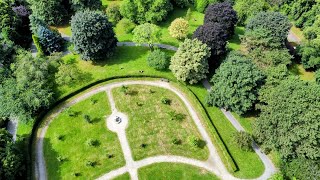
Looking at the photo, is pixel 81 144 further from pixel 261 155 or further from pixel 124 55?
pixel 261 155

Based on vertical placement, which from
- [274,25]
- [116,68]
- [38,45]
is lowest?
[274,25]

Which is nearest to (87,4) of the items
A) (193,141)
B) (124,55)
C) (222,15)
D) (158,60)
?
(124,55)

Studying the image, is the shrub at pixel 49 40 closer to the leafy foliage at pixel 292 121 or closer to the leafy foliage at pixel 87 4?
the leafy foliage at pixel 87 4

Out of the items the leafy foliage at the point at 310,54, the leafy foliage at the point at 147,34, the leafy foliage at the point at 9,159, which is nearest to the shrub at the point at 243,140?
the leafy foliage at the point at 310,54

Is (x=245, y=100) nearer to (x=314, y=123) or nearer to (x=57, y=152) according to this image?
(x=314, y=123)

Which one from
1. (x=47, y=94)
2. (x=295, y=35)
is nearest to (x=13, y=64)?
(x=47, y=94)

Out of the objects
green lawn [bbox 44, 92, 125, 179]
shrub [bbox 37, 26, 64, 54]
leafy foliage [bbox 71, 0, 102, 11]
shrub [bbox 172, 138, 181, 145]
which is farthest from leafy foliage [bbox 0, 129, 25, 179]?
leafy foliage [bbox 71, 0, 102, 11]
